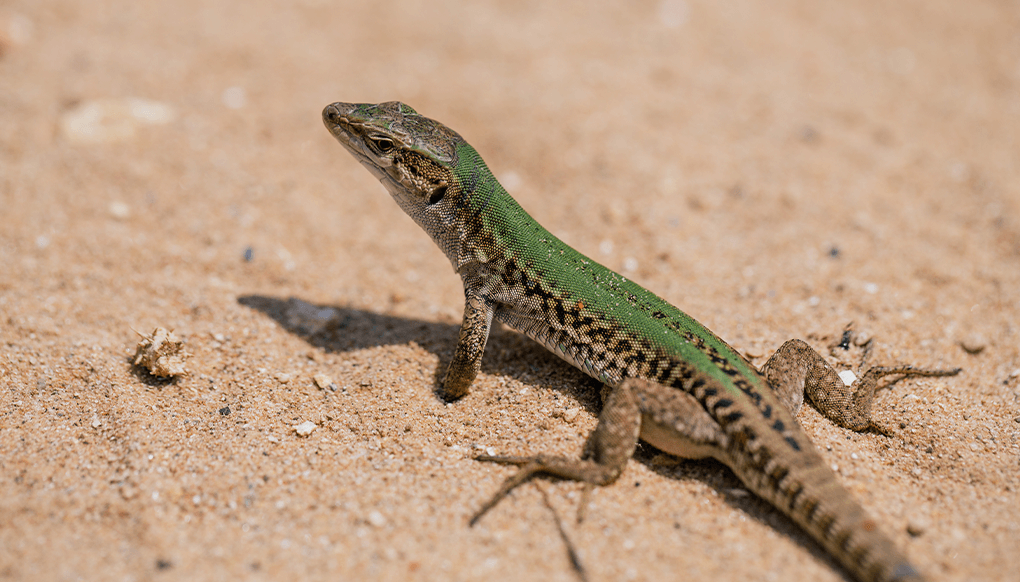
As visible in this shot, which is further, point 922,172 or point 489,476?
point 922,172

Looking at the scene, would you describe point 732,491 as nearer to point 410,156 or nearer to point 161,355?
point 410,156

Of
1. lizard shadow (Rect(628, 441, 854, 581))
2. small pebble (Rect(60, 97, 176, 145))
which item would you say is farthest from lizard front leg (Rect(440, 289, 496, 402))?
small pebble (Rect(60, 97, 176, 145))

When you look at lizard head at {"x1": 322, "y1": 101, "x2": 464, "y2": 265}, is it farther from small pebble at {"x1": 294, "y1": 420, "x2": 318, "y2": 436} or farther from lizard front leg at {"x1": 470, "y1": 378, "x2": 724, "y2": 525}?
lizard front leg at {"x1": 470, "y1": 378, "x2": 724, "y2": 525}

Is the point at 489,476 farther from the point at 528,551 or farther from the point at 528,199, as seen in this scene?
the point at 528,199

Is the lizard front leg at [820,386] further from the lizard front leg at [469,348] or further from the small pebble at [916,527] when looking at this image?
the lizard front leg at [469,348]

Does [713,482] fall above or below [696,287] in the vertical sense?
below

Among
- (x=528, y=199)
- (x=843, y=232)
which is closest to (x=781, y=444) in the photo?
(x=843, y=232)

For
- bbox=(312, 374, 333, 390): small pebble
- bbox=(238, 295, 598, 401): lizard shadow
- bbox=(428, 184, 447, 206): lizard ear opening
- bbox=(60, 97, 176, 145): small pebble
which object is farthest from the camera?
bbox=(60, 97, 176, 145): small pebble
